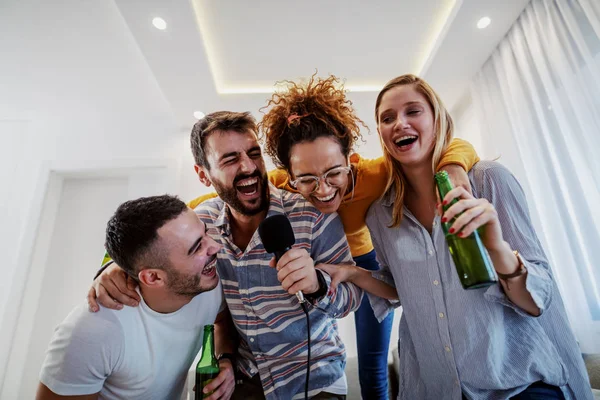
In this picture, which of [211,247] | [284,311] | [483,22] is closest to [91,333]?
[211,247]

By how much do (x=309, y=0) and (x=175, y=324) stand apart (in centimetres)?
213

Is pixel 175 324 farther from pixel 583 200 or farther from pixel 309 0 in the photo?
pixel 583 200

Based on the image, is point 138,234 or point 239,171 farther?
point 239,171

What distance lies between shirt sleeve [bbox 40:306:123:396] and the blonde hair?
1.05 meters

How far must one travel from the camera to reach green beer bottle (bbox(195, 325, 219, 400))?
41.9 inches

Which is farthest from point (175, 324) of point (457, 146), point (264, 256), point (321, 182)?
point (457, 146)

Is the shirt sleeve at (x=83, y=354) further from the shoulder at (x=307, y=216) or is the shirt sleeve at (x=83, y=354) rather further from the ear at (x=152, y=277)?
the shoulder at (x=307, y=216)

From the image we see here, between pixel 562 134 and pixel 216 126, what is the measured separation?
2.15m

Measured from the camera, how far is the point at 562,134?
200cm

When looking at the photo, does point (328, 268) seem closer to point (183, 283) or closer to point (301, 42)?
point (183, 283)

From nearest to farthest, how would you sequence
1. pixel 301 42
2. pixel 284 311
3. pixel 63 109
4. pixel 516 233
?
pixel 516 233, pixel 284 311, pixel 301 42, pixel 63 109

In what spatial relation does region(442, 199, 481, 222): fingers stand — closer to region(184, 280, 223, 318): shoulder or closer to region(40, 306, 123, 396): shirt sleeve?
region(184, 280, 223, 318): shoulder

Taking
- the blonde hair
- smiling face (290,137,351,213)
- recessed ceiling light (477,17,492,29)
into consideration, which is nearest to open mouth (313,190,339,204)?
smiling face (290,137,351,213)

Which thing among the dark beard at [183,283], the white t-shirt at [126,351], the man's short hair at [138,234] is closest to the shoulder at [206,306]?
the white t-shirt at [126,351]
